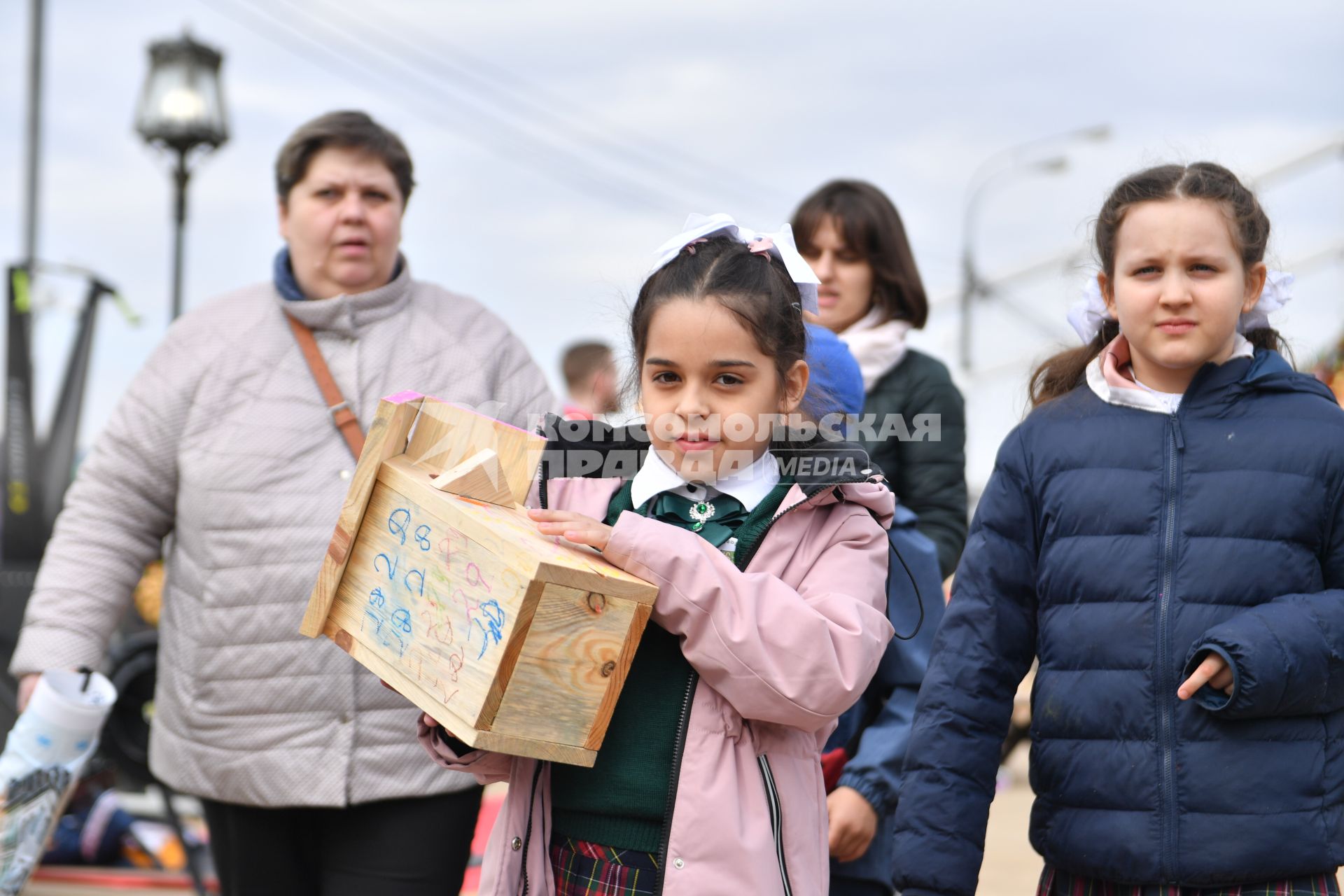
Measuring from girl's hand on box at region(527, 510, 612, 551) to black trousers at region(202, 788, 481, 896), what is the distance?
1259 mm

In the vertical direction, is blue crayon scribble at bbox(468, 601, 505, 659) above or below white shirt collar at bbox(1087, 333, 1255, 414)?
below

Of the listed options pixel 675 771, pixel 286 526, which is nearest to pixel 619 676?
pixel 675 771

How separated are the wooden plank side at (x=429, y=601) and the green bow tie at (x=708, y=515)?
0.40 m

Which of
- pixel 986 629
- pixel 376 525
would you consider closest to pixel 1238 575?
pixel 986 629

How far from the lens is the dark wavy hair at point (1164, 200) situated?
2299mm

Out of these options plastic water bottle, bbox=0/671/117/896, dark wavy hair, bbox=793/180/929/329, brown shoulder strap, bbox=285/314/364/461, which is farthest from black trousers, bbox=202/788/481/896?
dark wavy hair, bbox=793/180/929/329

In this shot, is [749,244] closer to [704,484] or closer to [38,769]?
[704,484]

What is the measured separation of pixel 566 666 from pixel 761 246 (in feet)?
2.57

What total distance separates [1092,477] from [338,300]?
5.57 feet

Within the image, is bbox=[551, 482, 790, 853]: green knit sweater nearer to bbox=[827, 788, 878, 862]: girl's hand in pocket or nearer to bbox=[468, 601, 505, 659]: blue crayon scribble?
bbox=[468, 601, 505, 659]: blue crayon scribble

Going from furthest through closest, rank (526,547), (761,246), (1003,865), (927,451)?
(1003,865) < (927,451) < (761,246) < (526,547)

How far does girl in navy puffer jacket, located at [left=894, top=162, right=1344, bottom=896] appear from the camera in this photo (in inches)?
82.0

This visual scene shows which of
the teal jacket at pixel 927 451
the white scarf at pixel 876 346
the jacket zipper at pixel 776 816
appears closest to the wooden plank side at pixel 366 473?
the jacket zipper at pixel 776 816

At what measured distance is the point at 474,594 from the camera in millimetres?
1866
